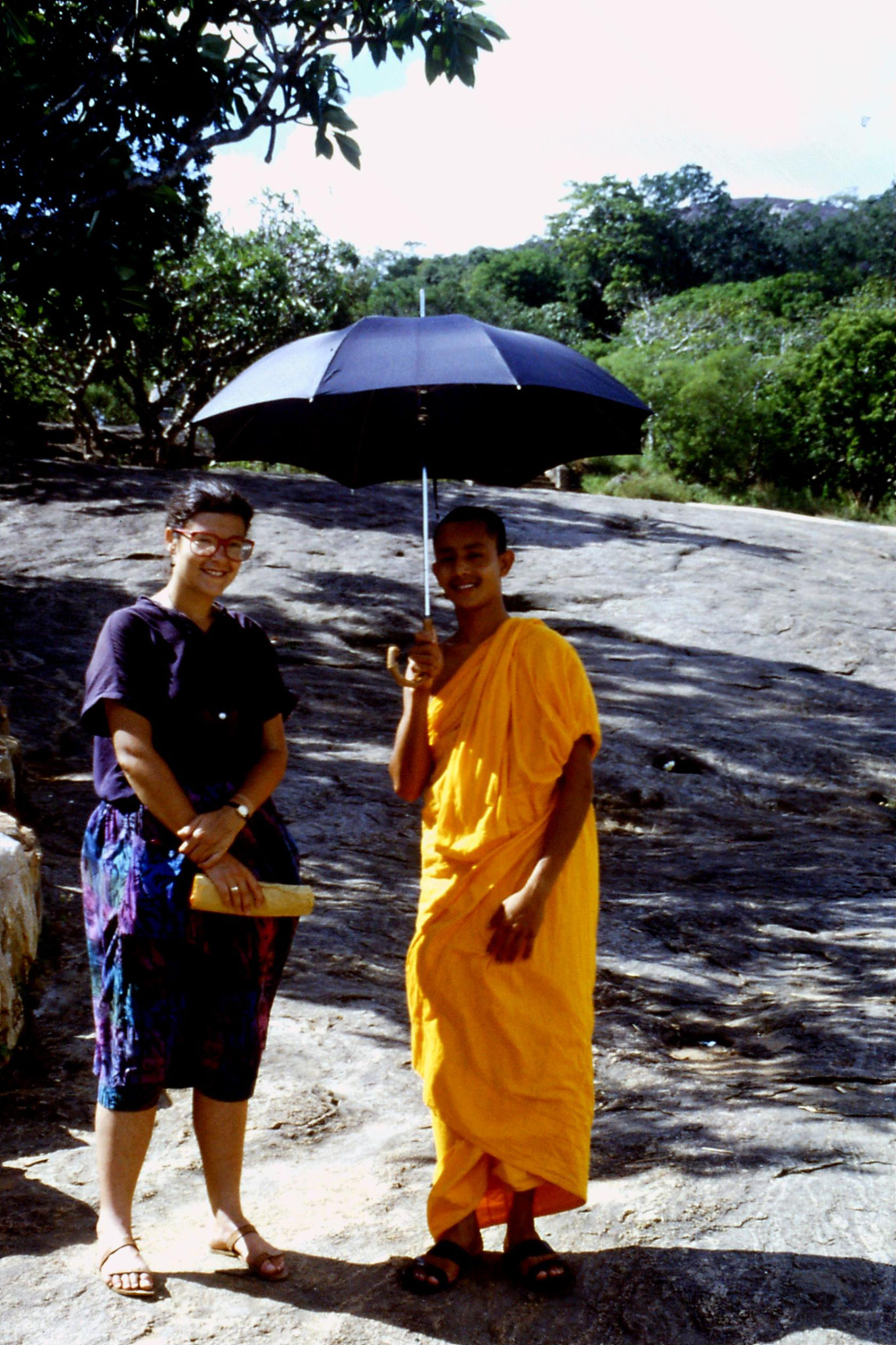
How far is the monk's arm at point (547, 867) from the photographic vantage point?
2.62m

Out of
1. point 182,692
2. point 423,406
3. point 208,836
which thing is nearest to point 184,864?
point 208,836

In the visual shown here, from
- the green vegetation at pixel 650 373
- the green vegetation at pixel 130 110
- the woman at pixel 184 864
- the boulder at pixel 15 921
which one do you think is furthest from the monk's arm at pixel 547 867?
the green vegetation at pixel 650 373

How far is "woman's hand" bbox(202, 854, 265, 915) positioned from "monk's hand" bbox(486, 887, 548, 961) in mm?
500

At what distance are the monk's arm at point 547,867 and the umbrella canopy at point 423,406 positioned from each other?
91 cm

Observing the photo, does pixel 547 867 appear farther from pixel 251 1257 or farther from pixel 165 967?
pixel 251 1257

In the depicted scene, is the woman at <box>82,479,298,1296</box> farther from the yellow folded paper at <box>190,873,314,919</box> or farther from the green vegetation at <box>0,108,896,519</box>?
the green vegetation at <box>0,108,896,519</box>

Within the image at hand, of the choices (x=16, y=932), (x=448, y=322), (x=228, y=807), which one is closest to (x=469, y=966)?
(x=228, y=807)

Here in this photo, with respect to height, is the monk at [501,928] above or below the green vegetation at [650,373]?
below

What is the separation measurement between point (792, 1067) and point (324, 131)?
17.9 feet

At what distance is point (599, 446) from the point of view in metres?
3.53

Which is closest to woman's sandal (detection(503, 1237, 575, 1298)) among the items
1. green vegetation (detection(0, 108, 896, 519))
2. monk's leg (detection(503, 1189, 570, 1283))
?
monk's leg (detection(503, 1189, 570, 1283))

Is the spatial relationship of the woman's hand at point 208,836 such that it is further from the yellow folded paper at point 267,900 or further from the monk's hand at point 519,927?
the monk's hand at point 519,927

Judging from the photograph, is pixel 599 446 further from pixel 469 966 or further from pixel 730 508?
pixel 730 508

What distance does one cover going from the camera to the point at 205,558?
2.66m
